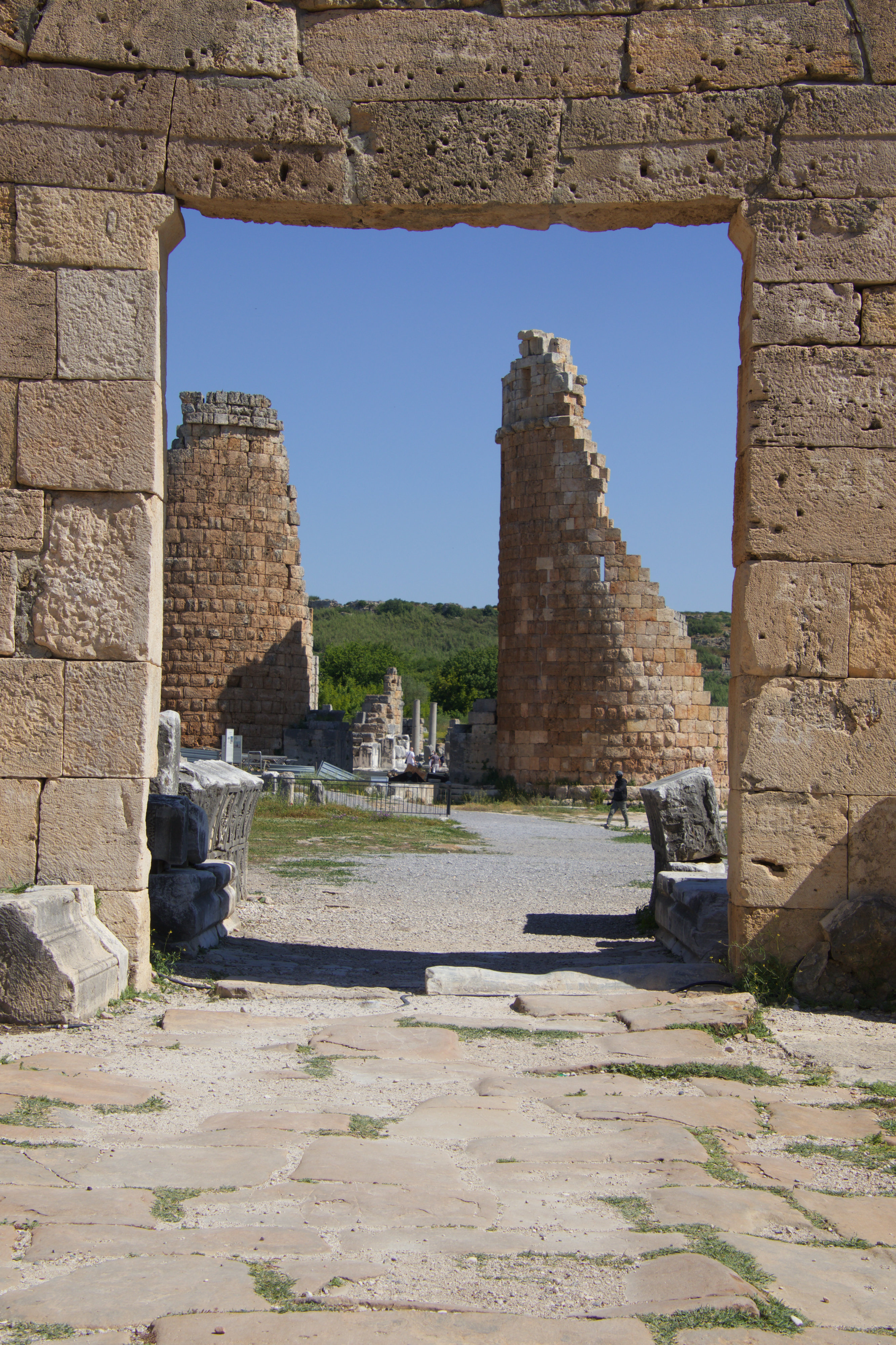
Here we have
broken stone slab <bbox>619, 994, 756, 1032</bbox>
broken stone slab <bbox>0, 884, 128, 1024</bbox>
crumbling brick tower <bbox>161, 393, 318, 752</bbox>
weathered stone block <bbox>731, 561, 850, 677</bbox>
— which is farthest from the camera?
crumbling brick tower <bbox>161, 393, 318, 752</bbox>

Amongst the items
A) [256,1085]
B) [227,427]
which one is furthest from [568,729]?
[256,1085]

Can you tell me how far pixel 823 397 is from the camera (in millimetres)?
5680

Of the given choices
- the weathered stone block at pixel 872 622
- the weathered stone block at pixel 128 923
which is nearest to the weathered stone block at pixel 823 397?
the weathered stone block at pixel 872 622

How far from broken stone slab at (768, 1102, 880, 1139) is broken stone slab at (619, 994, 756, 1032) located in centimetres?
91

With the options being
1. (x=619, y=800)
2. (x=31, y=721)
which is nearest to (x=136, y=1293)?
(x=31, y=721)

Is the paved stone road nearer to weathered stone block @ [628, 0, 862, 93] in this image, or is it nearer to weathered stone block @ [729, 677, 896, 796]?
weathered stone block @ [729, 677, 896, 796]

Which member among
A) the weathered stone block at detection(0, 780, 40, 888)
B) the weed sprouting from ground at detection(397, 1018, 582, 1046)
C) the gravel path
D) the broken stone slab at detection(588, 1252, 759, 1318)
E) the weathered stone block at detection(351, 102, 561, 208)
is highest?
the weathered stone block at detection(351, 102, 561, 208)

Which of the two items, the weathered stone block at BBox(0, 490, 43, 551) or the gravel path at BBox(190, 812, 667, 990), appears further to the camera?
the gravel path at BBox(190, 812, 667, 990)

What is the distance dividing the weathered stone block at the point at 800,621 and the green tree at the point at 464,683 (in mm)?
53773

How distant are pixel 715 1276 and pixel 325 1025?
263cm

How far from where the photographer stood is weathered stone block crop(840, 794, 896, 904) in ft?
18.2

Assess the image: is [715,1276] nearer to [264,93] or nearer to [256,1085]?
[256,1085]

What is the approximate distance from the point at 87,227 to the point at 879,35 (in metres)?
3.95

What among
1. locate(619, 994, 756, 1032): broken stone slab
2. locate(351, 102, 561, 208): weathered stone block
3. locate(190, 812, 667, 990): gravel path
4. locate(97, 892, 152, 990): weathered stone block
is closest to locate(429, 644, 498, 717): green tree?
locate(190, 812, 667, 990): gravel path
